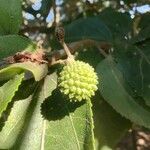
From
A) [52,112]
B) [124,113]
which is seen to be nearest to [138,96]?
[124,113]

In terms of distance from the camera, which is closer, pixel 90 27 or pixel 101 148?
pixel 101 148

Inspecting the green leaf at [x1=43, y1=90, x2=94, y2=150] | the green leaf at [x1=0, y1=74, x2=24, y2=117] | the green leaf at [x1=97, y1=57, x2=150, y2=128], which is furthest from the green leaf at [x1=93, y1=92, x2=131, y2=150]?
the green leaf at [x1=0, y1=74, x2=24, y2=117]

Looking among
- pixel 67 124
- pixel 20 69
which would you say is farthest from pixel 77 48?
pixel 20 69

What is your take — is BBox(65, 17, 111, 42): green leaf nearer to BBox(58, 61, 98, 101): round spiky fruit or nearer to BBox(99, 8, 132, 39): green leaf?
BBox(99, 8, 132, 39): green leaf

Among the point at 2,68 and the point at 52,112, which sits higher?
the point at 2,68

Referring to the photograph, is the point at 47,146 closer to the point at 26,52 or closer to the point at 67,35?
the point at 26,52

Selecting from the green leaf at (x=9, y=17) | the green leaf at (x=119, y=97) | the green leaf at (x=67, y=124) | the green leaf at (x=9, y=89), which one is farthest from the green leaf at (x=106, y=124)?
the green leaf at (x=9, y=89)

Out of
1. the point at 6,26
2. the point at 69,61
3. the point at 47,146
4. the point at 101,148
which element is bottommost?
the point at 101,148

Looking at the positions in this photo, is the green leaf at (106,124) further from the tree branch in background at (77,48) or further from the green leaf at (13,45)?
the green leaf at (13,45)
